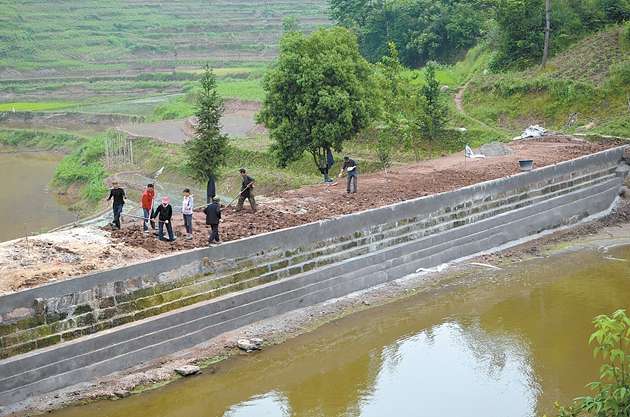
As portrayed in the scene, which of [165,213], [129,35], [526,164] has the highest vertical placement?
[129,35]

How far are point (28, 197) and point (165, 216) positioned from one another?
2004 centimetres

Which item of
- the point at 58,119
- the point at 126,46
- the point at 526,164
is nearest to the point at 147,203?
the point at 526,164

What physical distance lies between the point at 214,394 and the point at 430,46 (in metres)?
32.2

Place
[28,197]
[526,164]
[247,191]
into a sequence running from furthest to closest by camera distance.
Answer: [28,197], [526,164], [247,191]

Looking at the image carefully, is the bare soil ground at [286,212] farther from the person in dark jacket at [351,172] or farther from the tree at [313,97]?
the tree at [313,97]

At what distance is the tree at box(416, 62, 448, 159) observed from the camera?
88.8 feet

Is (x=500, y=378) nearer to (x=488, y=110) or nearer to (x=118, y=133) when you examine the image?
(x=488, y=110)

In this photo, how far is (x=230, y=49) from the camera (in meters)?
69.3

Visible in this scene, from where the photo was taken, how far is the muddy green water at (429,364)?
12617 millimetres

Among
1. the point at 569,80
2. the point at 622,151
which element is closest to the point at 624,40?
the point at 569,80

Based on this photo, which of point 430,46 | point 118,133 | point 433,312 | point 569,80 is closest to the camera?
point 433,312

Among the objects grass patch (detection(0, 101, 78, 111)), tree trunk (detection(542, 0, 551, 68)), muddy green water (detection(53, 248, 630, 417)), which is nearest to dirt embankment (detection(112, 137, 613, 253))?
muddy green water (detection(53, 248, 630, 417))

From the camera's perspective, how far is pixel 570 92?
97.7 feet

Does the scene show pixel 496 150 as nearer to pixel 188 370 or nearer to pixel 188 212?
pixel 188 212
